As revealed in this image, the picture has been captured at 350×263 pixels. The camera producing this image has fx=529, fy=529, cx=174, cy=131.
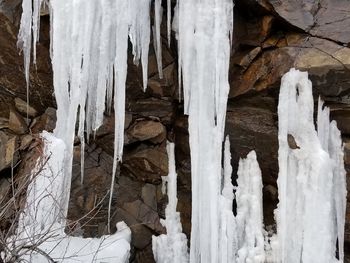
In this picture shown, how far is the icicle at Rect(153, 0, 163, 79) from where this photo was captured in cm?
482

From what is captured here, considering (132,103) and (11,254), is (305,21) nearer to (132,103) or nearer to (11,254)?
(132,103)

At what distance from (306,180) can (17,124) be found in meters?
2.92

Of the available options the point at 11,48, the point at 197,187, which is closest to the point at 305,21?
the point at 197,187

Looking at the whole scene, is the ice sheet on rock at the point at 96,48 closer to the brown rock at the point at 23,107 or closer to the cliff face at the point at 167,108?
the cliff face at the point at 167,108

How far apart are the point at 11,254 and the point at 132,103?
2340 millimetres

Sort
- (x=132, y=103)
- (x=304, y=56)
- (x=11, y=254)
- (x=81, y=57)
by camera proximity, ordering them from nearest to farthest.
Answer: (x=11, y=254)
(x=304, y=56)
(x=81, y=57)
(x=132, y=103)

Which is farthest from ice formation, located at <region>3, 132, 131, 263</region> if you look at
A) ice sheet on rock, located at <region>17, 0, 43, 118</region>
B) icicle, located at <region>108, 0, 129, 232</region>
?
ice sheet on rock, located at <region>17, 0, 43, 118</region>

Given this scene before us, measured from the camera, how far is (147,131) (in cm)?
530

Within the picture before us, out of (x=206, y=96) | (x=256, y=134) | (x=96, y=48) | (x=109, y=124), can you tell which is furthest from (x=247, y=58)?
(x=109, y=124)

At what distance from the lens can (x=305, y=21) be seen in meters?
4.64

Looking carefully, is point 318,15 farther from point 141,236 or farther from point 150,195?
point 141,236

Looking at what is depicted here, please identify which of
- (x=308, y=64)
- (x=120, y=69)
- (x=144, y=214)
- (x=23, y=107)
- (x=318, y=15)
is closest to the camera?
(x=308, y=64)

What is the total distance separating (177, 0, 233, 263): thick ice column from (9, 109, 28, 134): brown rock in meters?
1.77

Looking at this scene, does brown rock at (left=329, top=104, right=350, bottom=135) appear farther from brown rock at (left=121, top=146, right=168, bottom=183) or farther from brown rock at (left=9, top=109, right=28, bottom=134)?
brown rock at (left=9, top=109, right=28, bottom=134)
